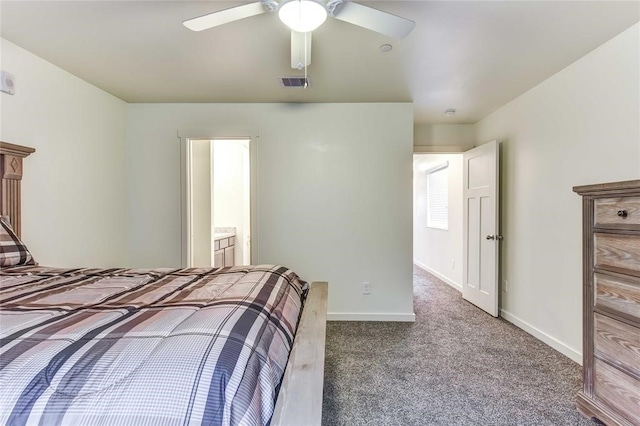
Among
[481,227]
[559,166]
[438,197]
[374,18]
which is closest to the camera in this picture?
[374,18]

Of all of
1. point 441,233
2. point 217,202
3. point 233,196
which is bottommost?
point 441,233

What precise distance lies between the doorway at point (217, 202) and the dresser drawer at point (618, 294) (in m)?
2.77

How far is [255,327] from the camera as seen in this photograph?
97 centimetres

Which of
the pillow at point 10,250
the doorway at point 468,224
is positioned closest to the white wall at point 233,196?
the pillow at point 10,250

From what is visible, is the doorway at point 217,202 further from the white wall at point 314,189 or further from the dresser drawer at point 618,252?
the dresser drawer at point 618,252

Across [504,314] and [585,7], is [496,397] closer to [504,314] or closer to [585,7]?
[504,314]

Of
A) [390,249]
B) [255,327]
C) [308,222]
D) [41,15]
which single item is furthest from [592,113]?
[41,15]

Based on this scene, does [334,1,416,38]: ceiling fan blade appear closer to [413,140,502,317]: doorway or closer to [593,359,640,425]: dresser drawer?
[593,359,640,425]: dresser drawer

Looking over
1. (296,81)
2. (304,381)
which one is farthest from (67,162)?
(304,381)

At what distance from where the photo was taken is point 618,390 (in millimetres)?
1493

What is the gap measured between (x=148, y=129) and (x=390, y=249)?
2.93m

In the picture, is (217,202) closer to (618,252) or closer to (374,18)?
(374,18)

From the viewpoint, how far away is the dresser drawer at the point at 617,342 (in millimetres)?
1412

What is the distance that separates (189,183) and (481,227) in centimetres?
336
